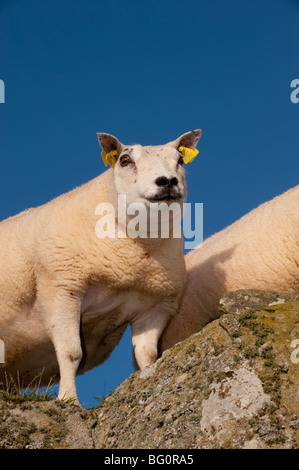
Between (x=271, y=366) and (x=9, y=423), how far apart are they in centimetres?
258

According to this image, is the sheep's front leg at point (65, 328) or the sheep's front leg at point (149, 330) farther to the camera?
the sheep's front leg at point (149, 330)

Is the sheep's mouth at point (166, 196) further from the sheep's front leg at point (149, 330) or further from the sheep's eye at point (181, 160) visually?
the sheep's front leg at point (149, 330)

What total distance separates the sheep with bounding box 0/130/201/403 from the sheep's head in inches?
0.6

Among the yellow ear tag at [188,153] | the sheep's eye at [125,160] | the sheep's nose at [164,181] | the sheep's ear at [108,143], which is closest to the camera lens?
the sheep's nose at [164,181]

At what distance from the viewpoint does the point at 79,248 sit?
8.62m

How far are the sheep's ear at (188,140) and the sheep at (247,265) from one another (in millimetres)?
1504

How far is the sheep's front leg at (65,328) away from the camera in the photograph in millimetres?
8062

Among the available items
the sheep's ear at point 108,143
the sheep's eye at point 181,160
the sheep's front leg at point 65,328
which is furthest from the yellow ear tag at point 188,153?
the sheep's front leg at point 65,328

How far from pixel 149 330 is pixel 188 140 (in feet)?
9.69

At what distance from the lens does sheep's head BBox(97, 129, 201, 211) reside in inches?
324

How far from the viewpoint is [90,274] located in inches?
336

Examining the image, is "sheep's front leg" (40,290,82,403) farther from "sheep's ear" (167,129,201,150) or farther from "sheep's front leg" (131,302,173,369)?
"sheep's ear" (167,129,201,150)

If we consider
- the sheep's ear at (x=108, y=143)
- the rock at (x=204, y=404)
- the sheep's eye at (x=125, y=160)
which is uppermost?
the sheep's ear at (x=108, y=143)
